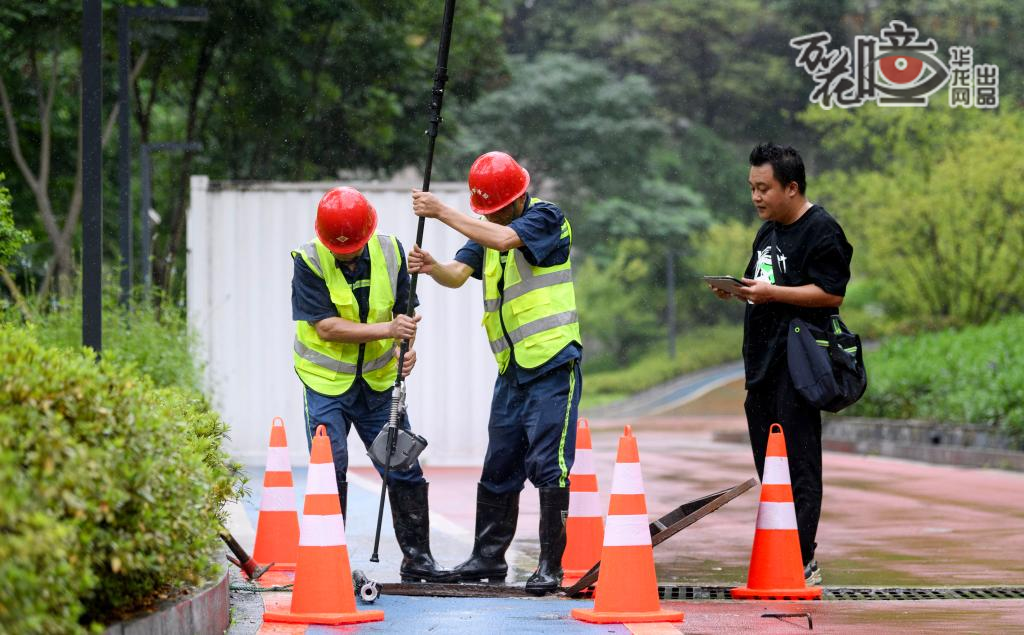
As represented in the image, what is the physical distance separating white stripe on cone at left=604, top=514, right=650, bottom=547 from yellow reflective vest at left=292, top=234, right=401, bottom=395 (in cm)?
158

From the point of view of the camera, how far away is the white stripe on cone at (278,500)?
7.99m

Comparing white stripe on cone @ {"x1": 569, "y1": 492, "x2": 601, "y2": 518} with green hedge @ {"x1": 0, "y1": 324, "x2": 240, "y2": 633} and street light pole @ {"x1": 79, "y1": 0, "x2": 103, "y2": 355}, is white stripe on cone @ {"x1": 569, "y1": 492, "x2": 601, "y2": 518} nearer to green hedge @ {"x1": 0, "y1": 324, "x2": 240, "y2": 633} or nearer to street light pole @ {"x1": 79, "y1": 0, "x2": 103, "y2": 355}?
street light pole @ {"x1": 79, "y1": 0, "x2": 103, "y2": 355}

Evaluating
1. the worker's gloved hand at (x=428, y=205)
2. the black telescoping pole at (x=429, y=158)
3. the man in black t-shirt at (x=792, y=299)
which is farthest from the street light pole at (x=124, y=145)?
the man in black t-shirt at (x=792, y=299)

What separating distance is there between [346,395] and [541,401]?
0.93 meters

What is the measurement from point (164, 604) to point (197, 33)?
883 inches

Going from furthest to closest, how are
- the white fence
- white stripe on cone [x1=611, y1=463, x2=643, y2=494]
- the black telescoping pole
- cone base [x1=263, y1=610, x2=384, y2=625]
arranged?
the white fence, the black telescoping pole, white stripe on cone [x1=611, y1=463, x2=643, y2=494], cone base [x1=263, y1=610, x2=384, y2=625]

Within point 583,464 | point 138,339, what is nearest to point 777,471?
point 583,464

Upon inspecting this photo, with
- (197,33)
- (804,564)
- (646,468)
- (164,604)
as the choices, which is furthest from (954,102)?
(164,604)

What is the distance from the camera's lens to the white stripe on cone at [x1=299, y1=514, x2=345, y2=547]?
637 centimetres

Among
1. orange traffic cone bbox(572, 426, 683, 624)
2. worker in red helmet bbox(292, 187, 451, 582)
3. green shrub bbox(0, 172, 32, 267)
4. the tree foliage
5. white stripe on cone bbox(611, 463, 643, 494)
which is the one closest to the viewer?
orange traffic cone bbox(572, 426, 683, 624)

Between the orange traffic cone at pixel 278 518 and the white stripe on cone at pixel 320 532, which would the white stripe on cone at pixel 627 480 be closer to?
the white stripe on cone at pixel 320 532

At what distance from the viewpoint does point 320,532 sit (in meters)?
6.38

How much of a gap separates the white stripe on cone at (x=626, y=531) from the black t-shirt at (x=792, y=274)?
1224 millimetres

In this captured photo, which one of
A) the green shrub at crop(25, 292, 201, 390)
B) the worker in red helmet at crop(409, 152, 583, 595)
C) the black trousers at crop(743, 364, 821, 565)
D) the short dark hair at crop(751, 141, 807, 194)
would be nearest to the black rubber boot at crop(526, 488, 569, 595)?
the worker in red helmet at crop(409, 152, 583, 595)
